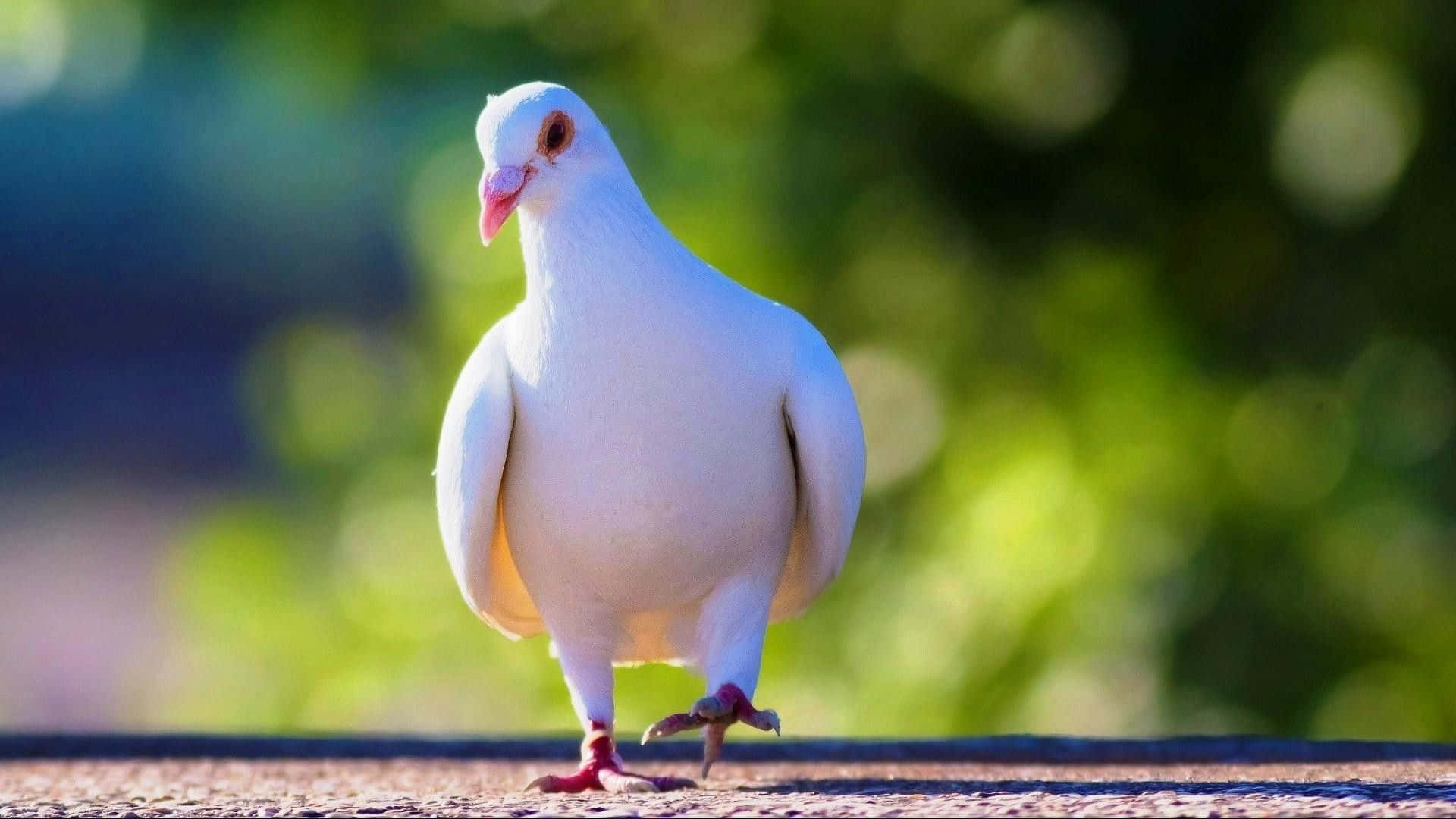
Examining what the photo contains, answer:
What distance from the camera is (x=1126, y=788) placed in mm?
3635

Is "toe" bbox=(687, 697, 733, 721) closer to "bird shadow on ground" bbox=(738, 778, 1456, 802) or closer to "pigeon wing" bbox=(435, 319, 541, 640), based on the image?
"bird shadow on ground" bbox=(738, 778, 1456, 802)

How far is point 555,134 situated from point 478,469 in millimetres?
760

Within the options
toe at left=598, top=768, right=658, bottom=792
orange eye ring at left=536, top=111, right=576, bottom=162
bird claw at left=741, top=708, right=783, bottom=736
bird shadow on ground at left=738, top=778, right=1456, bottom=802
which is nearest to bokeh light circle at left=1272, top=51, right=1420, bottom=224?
bird shadow on ground at left=738, top=778, right=1456, bottom=802

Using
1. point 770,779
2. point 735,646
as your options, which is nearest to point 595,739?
point 735,646

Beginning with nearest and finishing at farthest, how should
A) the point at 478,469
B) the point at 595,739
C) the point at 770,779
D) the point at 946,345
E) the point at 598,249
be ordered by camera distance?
the point at 598,249 → the point at 478,469 → the point at 595,739 → the point at 770,779 → the point at 946,345

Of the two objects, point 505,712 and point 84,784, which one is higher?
point 505,712

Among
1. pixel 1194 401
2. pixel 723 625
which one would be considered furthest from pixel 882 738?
pixel 1194 401

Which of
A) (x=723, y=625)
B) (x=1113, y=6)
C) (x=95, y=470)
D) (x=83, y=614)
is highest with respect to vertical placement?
(x=1113, y=6)

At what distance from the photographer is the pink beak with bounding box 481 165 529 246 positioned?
12.6 feet

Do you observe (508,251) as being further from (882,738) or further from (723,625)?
(723,625)

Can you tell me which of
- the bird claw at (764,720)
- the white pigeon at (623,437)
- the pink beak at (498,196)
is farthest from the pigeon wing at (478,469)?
the bird claw at (764,720)

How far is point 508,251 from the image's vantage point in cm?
988

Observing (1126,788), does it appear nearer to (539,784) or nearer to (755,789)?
(755,789)

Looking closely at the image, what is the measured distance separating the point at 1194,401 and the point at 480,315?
372 centimetres
